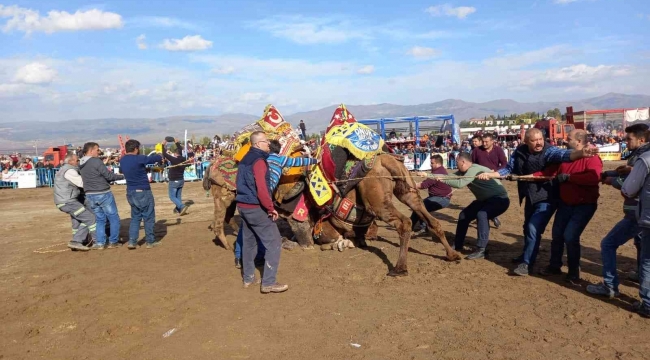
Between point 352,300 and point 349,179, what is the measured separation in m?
2.16

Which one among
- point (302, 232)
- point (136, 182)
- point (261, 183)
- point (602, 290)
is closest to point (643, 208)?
point (602, 290)

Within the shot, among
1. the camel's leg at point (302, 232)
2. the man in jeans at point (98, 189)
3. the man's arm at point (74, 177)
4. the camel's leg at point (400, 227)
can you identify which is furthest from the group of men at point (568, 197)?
the man's arm at point (74, 177)

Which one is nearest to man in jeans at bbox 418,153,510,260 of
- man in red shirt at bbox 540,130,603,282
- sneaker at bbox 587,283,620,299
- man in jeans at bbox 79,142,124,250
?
man in red shirt at bbox 540,130,603,282

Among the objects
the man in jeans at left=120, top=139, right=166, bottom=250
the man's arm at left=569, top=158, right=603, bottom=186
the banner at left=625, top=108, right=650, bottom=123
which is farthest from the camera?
the banner at left=625, top=108, right=650, bottom=123

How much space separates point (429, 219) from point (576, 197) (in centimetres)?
207

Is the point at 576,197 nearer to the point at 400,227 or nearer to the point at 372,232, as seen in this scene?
the point at 400,227

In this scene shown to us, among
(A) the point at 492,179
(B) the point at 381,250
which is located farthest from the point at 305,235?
(A) the point at 492,179

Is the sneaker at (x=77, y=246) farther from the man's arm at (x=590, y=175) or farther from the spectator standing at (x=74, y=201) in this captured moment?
the man's arm at (x=590, y=175)

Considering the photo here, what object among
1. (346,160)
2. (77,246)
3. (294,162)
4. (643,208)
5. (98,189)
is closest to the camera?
(643,208)

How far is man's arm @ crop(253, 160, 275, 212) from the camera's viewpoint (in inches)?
236

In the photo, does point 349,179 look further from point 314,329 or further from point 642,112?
point 642,112

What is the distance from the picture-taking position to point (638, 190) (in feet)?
15.9

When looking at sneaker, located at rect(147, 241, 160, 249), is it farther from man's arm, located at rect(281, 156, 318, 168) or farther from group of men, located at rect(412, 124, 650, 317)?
group of men, located at rect(412, 124, 650, 317)

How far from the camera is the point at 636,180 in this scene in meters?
4.80
